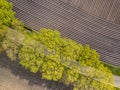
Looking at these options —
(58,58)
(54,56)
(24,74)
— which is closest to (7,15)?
(54,56)

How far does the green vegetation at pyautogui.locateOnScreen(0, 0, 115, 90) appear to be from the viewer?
123 ft

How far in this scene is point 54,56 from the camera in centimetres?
3741

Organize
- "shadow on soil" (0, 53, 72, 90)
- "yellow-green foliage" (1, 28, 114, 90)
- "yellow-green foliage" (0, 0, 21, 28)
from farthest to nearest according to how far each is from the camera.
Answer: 1. "shadow on soil" (0, 53, 72, 90)
2. "yellow-green foliage" (0, 0, 21, 28)
3. "yellow-green foliage" (1, 28, 114, 90)

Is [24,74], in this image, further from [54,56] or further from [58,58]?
[58,58]

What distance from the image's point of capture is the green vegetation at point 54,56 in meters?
37.5

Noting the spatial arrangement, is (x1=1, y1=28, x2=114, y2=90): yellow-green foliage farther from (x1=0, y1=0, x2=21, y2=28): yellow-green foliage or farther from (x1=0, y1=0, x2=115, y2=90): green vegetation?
(x1=0, y1=0, x2=21, y2=28): yellow-green foliage

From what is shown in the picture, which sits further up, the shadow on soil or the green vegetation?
the green vegetation

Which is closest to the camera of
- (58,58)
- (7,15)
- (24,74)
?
(58,58)

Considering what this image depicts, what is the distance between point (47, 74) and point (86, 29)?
10186 mm

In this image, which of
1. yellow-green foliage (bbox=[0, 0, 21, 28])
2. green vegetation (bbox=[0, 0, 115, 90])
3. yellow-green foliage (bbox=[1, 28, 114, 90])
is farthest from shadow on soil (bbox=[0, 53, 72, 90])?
yellow-green foliage (bbox=[0, 0, 21, 28])

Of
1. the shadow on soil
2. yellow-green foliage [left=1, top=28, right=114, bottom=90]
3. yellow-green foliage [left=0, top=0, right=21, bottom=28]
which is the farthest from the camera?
the shadow on soil

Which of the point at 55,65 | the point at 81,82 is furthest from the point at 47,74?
the point at 81,82

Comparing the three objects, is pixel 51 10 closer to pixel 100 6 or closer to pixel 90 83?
pixel 100 6

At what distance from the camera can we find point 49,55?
123 feet
